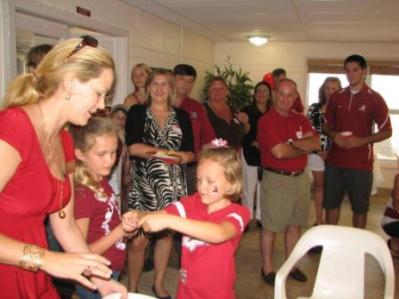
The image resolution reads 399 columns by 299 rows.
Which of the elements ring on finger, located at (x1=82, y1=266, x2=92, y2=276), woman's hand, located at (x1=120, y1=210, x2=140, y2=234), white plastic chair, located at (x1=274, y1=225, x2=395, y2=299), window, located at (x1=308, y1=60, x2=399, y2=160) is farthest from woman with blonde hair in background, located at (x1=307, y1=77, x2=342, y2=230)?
ring on finger, located at (x1=82, y1=266, x2=92, y2=276)

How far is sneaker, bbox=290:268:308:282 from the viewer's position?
334cm

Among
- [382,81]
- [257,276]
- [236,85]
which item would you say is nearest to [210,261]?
[257,276]

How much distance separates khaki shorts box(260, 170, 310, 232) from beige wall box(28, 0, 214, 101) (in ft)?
7.04

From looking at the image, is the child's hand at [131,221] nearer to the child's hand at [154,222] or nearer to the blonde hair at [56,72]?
the child's hand at [154,222]

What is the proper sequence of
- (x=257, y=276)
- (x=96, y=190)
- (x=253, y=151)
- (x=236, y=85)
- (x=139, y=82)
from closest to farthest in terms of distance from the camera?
(x=96, y=190) → (x=257, y=276) → (x=139, y=82) → (x=253, y=151) → (x=236, y=85)

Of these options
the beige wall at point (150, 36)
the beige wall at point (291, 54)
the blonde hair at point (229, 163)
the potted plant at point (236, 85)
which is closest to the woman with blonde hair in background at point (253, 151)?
the beige wall at point (150, 36)

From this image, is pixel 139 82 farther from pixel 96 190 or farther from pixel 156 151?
pixel 96 190

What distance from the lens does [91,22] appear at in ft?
12.5

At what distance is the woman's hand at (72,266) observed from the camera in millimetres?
1058

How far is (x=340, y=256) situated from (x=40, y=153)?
61.9 inches

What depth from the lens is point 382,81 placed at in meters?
7.11

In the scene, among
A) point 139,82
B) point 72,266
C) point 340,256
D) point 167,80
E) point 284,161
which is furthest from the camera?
point 139,82

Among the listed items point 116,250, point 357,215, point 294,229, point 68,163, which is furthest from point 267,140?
point 68,163

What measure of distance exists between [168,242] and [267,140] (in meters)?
1.02
